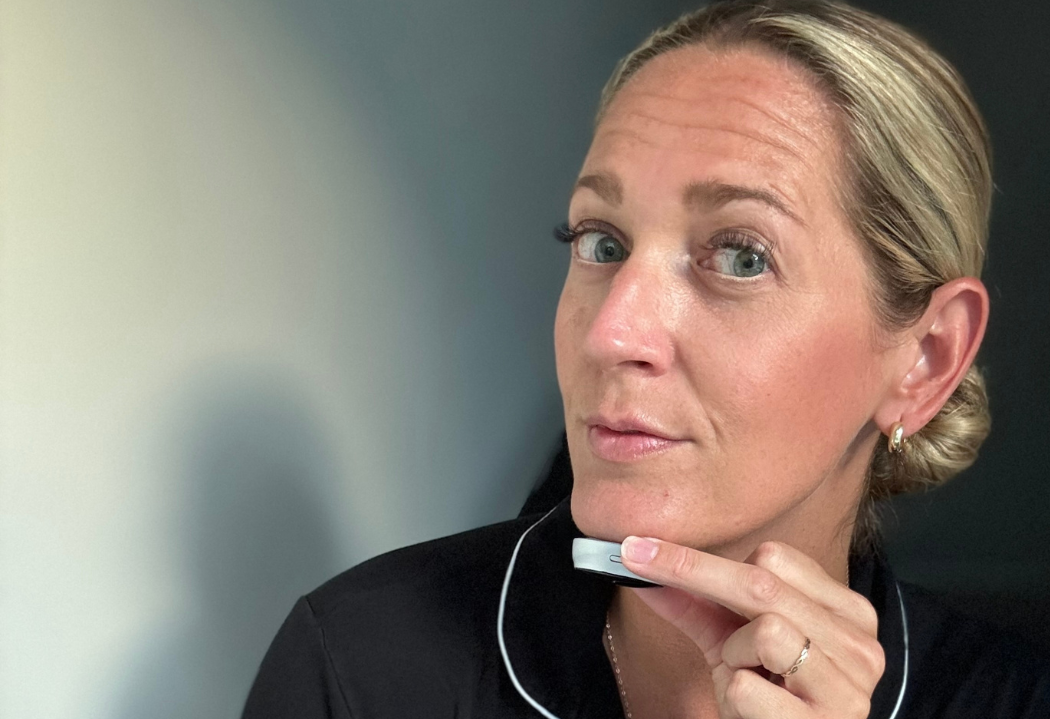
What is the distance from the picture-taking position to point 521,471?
5.04 feet

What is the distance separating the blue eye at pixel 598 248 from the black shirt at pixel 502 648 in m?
0.30

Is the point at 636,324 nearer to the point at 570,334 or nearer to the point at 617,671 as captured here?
the point at 570,334

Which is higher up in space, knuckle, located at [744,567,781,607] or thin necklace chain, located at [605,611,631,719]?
knuckle, located at [744,567,781,607]

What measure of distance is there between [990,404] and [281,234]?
0.99 m

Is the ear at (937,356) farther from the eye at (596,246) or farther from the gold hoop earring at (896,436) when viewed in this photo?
the eye at (596,246)

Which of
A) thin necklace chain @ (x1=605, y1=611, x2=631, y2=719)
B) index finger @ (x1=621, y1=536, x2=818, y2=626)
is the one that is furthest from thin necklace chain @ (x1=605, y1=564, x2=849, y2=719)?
index finger @ (x1=621, y1=536, x2=818, y2=626)

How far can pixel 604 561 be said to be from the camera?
891mm

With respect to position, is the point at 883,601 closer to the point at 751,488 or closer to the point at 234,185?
the point at 751,488

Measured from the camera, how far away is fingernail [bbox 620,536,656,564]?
0.83 m

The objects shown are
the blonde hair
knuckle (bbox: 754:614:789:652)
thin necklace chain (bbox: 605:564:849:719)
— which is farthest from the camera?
thin necklace chain (bbox: 605:564:849:719)

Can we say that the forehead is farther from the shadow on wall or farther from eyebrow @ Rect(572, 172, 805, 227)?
the shadow on wall

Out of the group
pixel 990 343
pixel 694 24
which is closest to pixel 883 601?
pixel 990 343

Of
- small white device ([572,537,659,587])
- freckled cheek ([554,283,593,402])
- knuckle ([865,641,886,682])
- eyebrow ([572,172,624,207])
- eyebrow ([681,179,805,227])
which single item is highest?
eyebrow ([572,172,624,207])

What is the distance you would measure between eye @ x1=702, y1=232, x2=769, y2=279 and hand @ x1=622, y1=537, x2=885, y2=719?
10.0 inches
